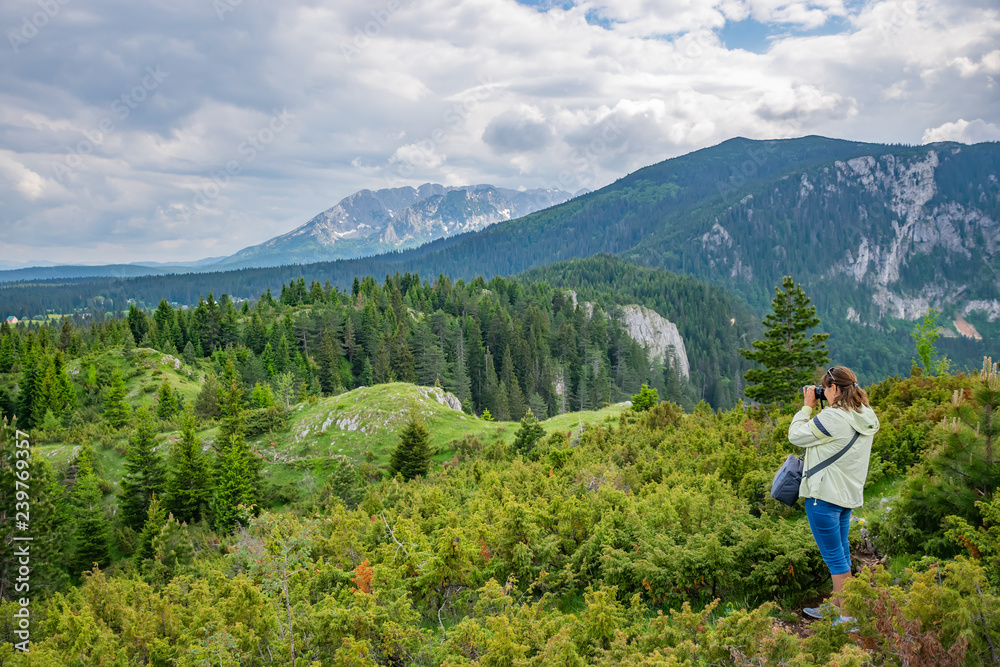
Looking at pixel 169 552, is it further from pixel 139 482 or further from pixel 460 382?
pixel 460 382

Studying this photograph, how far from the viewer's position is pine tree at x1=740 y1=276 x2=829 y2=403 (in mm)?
22984

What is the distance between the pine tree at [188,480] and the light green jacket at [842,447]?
3135 cm

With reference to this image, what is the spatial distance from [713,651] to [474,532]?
5.26 meters

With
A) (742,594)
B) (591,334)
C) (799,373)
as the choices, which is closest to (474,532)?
(742,594)

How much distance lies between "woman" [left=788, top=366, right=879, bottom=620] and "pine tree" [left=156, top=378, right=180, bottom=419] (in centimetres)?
5446

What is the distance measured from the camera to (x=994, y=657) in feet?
13.5

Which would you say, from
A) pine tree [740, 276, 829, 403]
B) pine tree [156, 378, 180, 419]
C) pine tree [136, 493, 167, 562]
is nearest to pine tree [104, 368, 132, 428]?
pine tree [156, 378, 180, 419]

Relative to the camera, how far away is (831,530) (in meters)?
6.00

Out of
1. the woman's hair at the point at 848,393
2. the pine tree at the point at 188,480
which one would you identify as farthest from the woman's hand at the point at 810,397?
the pine tree at the point at 188,480

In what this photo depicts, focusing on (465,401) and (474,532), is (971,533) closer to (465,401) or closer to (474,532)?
(474,532)

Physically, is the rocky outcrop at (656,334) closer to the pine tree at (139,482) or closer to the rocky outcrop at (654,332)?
the rocky outcrop at (654,332)

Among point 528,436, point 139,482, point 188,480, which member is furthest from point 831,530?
point 139,482

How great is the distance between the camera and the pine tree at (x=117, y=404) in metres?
47.0

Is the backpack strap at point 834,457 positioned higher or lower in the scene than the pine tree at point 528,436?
higher
